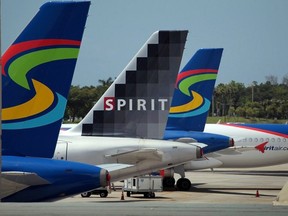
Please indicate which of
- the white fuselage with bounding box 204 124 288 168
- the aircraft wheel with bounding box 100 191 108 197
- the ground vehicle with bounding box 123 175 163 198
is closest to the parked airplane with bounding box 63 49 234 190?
the ground vehicle with bounding box 123 175 163 198

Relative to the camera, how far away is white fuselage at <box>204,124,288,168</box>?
2060 inches

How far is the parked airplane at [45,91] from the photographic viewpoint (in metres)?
16.4

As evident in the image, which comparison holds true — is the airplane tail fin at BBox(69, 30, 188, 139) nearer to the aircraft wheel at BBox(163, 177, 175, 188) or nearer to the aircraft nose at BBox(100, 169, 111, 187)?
the aircraft nose at BBox(100, 169, 111, 187)

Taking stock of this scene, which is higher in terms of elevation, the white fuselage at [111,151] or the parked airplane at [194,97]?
the parked airplane at [194,97]

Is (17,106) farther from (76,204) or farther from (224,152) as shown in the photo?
(224,152)

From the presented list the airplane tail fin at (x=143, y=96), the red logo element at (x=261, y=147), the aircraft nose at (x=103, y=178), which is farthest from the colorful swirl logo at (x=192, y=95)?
the aircraft nose at (x=103, y=178)

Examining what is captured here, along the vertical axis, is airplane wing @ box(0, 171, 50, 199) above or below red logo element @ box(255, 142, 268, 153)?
below

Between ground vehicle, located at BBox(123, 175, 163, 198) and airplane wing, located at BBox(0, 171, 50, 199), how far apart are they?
25478 mm

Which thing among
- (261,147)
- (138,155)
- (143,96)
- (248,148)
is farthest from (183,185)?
(138,155)

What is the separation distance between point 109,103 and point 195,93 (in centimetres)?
1591

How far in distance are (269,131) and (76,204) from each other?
4523cm

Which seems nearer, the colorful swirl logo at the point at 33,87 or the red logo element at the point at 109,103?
the colorful swirl logo at the point at 33,87

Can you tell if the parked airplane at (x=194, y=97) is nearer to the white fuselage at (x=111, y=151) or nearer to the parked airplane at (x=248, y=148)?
the parked airplane at (x=248, y=148)

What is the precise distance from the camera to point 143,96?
27609 millimetres
